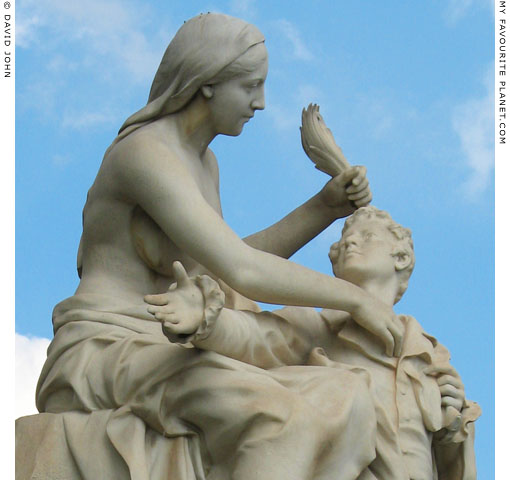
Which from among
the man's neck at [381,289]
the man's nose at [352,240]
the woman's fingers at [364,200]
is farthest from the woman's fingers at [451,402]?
the woman's fingers at [364,200]

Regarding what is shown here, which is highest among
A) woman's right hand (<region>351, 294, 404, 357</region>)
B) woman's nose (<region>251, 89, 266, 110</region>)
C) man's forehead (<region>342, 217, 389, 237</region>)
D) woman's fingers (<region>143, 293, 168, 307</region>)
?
woman's nose (<region>251, 89, 266, 110</region>)

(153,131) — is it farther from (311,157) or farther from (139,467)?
(139,467)

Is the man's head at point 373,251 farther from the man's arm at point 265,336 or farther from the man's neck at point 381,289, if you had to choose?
the man's arm at point 265,336

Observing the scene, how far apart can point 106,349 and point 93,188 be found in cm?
84

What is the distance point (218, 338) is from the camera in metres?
5.95

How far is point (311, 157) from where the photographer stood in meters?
7.16

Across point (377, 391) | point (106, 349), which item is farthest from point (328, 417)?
point (106, 349)

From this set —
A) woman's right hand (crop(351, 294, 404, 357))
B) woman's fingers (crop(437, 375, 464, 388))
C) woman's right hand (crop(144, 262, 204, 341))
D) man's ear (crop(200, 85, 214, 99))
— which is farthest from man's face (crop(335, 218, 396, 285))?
woman's right hand (crop(144, 262, 204, 341))

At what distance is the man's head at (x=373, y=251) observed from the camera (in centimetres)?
669

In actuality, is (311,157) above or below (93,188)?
above

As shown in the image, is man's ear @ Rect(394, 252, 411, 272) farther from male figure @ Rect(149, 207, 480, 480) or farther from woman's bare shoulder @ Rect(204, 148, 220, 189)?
woman's bare shoulder @ Rect(204, 148, 220, 189)

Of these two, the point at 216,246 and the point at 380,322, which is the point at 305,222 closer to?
the point at 380,322

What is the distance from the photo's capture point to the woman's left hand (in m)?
7.02

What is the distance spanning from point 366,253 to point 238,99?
2.92 feet
